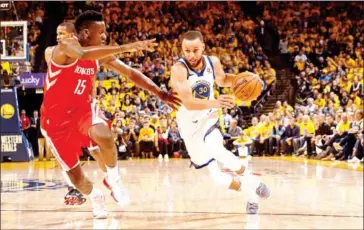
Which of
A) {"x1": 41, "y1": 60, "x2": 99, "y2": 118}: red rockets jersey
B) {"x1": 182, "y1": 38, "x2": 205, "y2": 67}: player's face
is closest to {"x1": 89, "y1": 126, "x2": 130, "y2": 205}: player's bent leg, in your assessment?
{"x1": 41, "y1": 60, "x2": 99, "y2": 118}: red rockets jersey

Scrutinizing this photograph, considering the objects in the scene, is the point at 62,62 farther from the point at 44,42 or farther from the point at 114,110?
the point at 44,42

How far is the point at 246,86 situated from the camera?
4.13m

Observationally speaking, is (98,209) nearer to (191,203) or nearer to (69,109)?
(69,109)

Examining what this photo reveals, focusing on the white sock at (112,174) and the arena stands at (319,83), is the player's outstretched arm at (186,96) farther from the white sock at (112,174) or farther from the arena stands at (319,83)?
the arena stands at (319,83)

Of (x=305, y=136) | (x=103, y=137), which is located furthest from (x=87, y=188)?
(x=305, y=136)

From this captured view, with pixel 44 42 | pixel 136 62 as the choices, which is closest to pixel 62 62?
pixel 136 62

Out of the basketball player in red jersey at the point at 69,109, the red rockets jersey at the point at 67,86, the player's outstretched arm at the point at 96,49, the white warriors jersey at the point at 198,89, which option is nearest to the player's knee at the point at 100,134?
the basketball player in red jersey at the point at 69,109

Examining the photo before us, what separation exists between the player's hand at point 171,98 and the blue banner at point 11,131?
18.2 ft

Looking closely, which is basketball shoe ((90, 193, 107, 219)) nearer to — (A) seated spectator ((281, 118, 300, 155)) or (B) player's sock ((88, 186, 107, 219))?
(B) player's sock ((88, 186, 107, 219))

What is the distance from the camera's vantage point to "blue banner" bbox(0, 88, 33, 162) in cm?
895

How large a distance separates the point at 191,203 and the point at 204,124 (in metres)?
0.81

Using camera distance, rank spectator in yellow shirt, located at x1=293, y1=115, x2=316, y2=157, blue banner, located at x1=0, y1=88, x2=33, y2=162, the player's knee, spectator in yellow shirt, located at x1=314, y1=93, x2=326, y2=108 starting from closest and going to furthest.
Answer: the player's knee → blue banner, located at x1=0, y1=88, x2=33, y2=162 → spectator in yellow shirt, located at x1=293, y1=115, x2=316, y2=157 → spectator in yellow shirt, located at x1=314, y1=93, x2=326, y2=108

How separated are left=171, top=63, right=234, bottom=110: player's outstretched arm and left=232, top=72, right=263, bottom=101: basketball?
15.1 inches

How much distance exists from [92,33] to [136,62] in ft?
24.3
